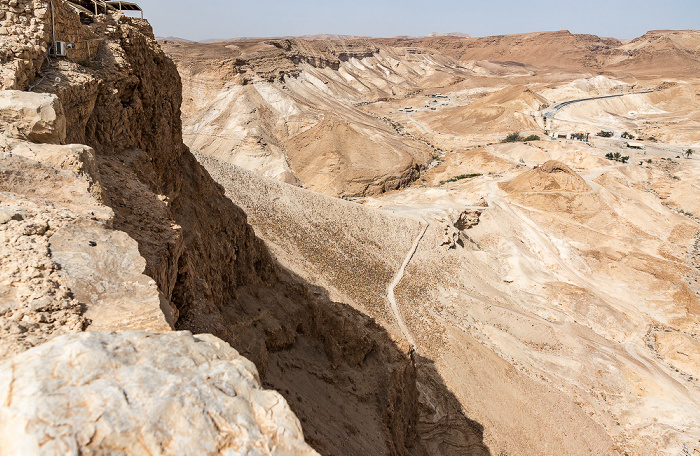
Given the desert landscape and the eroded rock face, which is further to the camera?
the desert landscape

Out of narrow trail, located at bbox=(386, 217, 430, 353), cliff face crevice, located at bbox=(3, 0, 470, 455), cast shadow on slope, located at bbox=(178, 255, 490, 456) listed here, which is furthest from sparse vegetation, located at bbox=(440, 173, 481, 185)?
cliff face crevice, located at bbox=(3, 0, 470, 455)

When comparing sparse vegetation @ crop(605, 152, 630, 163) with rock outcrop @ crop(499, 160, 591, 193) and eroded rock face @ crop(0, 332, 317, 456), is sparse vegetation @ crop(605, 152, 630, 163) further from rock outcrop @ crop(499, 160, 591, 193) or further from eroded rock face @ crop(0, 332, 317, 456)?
eroded rock face @ crop(0, 332, 317, 456)

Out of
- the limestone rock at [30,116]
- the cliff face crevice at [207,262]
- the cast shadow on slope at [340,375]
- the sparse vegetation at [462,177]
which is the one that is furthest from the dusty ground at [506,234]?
the limestone rock at [30,116]

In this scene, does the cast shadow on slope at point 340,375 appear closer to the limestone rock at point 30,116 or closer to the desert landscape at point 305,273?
the desert landscape at point 305,273

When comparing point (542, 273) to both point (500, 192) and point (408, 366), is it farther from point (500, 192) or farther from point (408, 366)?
point (408, 366)

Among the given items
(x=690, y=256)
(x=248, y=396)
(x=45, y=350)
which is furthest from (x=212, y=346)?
(x=690, y=256)

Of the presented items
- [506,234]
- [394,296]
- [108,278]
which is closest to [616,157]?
[506,234]
